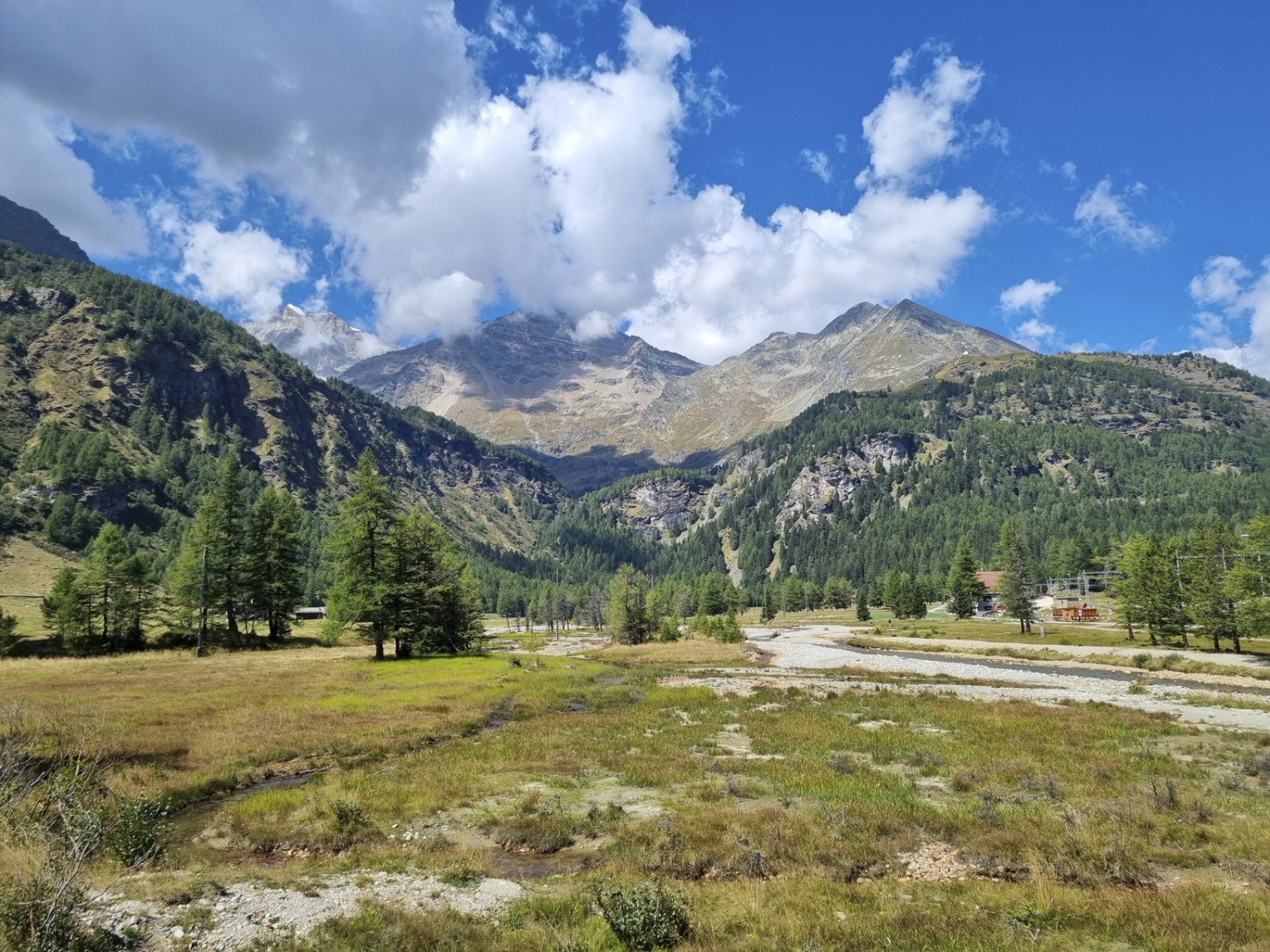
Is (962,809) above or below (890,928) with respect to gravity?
below

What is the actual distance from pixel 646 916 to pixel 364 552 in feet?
195

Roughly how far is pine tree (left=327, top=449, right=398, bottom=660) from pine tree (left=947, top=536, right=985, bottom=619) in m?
124

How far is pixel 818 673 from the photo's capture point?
62.6 meters

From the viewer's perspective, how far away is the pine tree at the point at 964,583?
139000 mm

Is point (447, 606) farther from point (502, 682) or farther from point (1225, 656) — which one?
point (1225, 656)

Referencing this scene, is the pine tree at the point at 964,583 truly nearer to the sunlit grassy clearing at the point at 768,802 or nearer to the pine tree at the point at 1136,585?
the pine tree at the point at 1136,585

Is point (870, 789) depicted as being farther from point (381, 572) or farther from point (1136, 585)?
point (1136, 585)

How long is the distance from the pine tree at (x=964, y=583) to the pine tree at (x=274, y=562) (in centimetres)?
13042

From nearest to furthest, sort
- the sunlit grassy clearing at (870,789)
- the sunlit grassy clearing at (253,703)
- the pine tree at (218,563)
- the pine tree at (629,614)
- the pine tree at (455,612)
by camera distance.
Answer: the sunlit grassy clearing at (870,789)
the sunlit grassy clearing at (253,703)
the pine tree at (455,612)
the pine tree at (218,563)
the pine tree at (629,614)

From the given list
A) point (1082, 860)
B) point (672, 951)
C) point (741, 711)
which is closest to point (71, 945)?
point (672, 951)

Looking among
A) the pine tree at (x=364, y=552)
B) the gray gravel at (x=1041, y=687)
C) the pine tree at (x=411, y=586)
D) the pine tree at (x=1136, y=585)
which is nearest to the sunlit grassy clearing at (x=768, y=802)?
the gray gravel at (x=1041, y=687)

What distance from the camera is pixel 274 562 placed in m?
76.0

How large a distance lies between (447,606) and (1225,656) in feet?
277

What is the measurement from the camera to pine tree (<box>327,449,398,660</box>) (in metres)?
61.4
